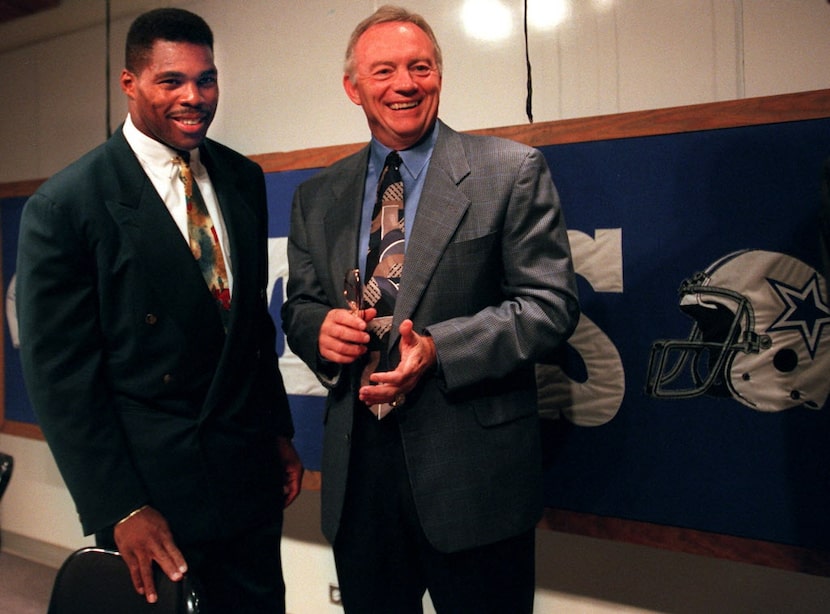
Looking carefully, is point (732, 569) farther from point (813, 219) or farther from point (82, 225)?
point (82, 225)

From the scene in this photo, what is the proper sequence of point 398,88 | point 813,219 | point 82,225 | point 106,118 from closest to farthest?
point 82,225
point 398,88
point 813,219
point 106,118

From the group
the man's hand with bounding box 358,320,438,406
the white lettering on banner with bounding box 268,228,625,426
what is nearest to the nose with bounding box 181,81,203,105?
the man's hand with bounding box 358,320,438,406

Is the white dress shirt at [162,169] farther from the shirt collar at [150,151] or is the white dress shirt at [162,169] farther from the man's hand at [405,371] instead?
the man's hand at [405,371]

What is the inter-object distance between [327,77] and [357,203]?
1.08 meters

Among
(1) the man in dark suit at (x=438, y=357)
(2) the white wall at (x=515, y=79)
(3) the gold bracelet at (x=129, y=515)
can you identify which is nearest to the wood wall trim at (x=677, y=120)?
(2) the white wall at (x=515, y=79)

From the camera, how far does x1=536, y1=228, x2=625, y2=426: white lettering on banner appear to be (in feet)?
5.85

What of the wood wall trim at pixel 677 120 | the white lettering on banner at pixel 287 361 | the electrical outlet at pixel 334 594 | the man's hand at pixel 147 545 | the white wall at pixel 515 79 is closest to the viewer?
the man's hand at pixel 147 545

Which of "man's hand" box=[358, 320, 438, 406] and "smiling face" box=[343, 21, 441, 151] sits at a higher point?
"smiling face" box=[343, 21, 441, 151]

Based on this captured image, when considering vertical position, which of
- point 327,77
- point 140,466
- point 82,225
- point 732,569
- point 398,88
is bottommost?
point 732,569

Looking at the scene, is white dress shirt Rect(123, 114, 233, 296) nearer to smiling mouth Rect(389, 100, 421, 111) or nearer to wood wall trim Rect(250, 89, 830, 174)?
smiling mouth Rect(389, 100, 421, 111)

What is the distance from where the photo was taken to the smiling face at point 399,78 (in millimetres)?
1407

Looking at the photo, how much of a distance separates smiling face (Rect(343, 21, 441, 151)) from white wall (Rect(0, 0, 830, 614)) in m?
0.66

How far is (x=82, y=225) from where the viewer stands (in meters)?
1.27

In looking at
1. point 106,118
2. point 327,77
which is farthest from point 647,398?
point 106,118
